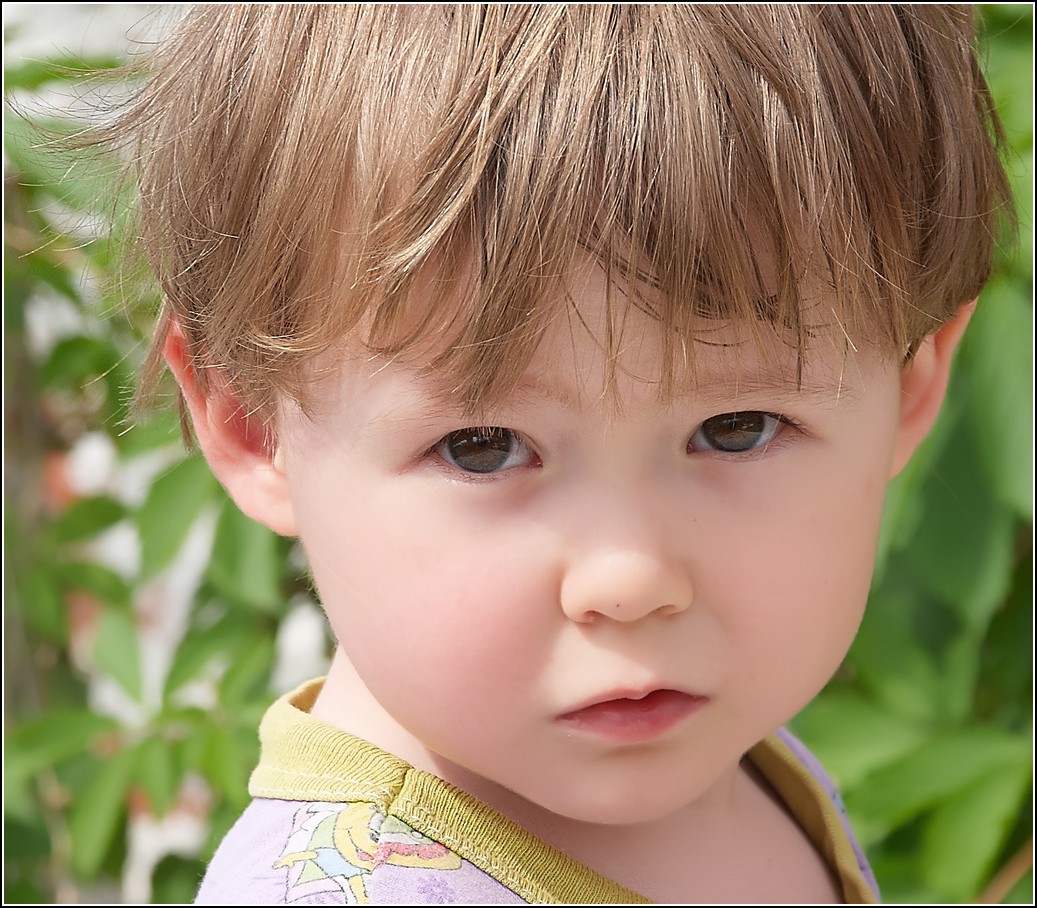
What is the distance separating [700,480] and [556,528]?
7cm

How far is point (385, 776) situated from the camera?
2.27ft

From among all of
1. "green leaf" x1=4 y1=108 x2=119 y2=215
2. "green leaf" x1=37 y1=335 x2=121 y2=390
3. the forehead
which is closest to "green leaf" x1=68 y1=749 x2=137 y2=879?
"green leaf" x1=37 y1=335 x2=121 y2=390

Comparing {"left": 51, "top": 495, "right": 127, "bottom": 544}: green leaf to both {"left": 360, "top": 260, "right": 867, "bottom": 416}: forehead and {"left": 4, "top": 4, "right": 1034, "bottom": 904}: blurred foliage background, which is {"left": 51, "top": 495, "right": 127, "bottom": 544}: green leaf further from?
{"left": 360, "top": 260, "right": 867, "bottom": 416}: forehead

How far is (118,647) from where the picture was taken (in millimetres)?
1459

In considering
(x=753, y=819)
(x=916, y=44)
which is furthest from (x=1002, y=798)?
(x=916, y=44)

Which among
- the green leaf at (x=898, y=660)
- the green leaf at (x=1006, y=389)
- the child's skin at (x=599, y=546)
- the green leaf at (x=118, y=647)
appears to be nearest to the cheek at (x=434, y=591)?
the child's skin at (x=599, y=546)

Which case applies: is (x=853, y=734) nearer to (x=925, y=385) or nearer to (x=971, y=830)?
(x=971, y=830)

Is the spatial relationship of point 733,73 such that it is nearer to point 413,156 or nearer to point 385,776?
point 413,156

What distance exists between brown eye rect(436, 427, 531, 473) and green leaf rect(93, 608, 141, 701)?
0.89m

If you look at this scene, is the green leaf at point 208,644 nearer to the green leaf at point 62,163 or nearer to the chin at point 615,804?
the green leaf at point 62,163

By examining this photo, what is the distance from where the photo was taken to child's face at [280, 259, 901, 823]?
60 centimetres

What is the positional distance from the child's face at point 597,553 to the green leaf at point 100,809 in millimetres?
770

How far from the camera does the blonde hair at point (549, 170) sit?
58cm

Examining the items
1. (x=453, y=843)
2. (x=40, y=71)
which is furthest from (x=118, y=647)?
(x=453, y=843)
